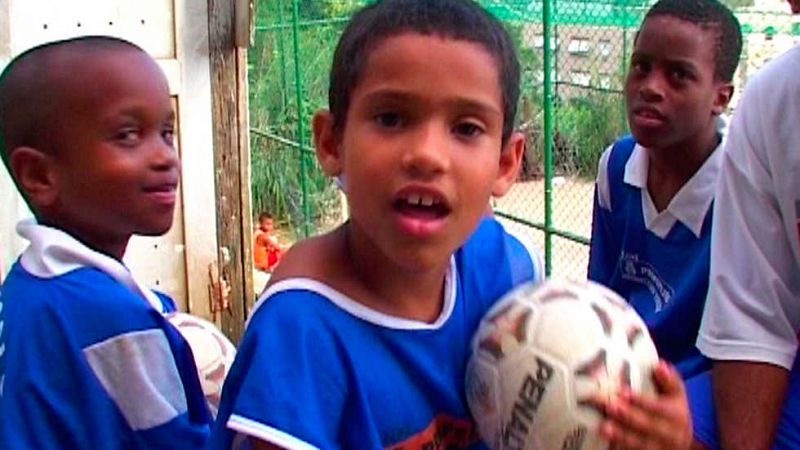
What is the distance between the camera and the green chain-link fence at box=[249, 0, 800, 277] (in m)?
6.00

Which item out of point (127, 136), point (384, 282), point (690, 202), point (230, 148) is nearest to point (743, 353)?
point (690, 202)

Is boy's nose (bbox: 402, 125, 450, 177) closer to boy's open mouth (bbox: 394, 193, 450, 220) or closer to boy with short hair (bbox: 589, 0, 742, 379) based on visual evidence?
boy's open mouth (bbox: 394, 193, 450, 220)

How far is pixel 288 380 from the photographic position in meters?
1.65

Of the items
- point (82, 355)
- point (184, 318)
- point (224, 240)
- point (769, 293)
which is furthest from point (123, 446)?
point (224, 240)

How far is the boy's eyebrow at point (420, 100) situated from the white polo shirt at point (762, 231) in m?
0.83

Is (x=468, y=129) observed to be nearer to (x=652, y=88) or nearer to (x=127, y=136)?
(x=127, y=136)

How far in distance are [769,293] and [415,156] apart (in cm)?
106

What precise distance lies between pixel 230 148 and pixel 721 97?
8.17ft

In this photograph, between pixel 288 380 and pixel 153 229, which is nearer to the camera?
pixel 288 380

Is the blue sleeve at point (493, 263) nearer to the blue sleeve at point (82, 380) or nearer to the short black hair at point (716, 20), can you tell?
the blue sleeve at point (82, 380)

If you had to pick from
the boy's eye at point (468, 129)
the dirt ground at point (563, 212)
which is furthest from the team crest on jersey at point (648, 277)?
the dirt ground at point (563, 212)

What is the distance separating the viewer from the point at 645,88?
292cm

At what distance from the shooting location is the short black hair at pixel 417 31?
69.1 inches

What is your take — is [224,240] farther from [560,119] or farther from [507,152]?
[507,152]
